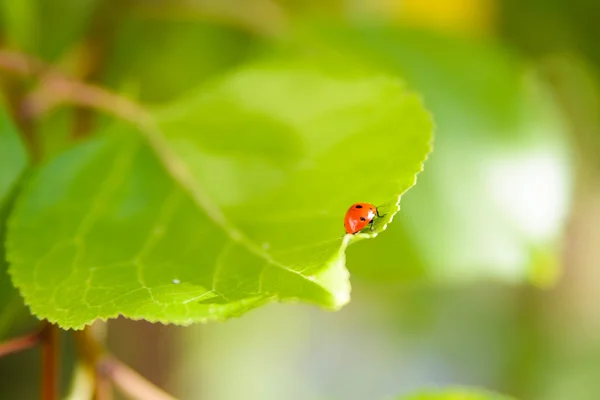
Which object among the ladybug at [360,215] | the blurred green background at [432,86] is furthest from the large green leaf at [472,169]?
the ladybug at [360,215]

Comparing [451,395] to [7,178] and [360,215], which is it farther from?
[7,178]

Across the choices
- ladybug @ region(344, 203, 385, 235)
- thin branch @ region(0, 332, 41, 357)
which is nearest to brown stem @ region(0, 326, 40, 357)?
thin branch @ region(0, 332, 41, 357)

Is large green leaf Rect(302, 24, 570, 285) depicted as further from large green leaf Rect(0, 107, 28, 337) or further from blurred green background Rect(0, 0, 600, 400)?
large green leaf Rect(0, 107, 28, 337)

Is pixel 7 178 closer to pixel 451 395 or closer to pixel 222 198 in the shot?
pixel 222 198

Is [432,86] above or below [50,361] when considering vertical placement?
above

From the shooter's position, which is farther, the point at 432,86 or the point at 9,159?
the point at 432,86

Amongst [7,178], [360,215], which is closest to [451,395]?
[360,215]
